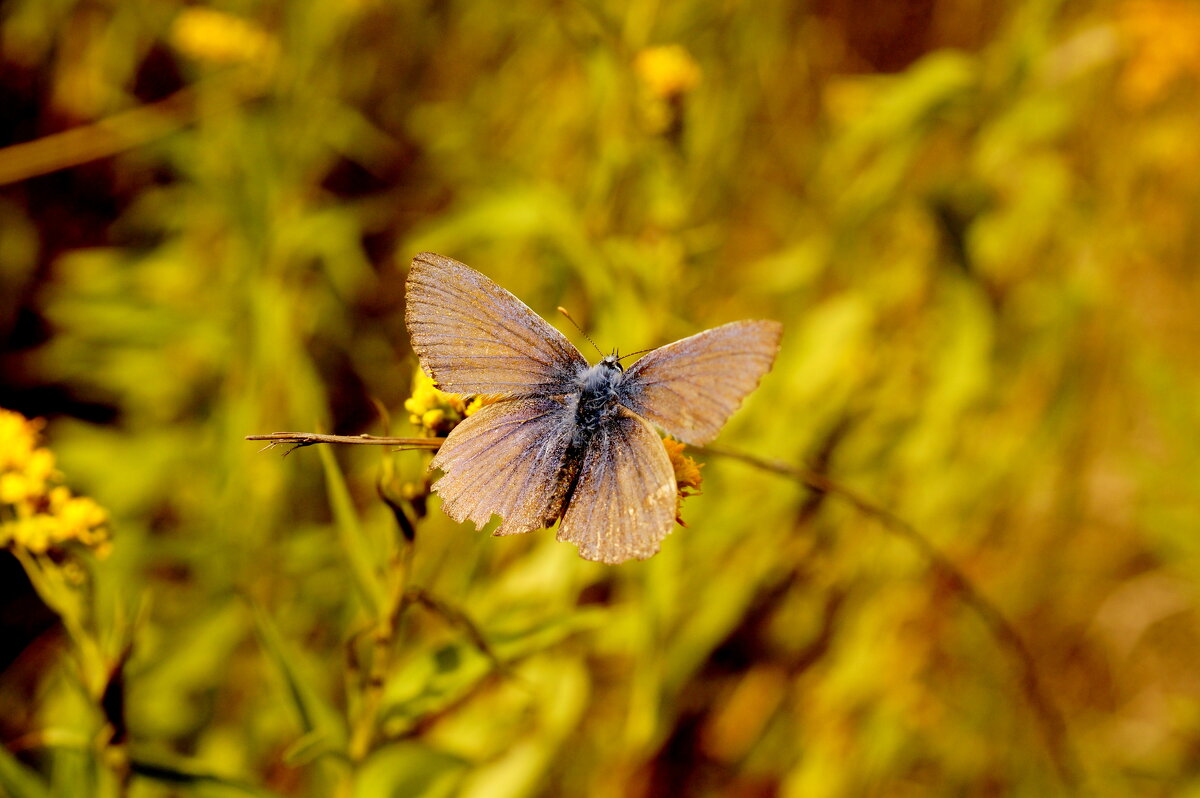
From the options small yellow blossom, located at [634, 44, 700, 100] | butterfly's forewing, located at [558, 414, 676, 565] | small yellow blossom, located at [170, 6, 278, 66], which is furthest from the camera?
small yellow blossom, located at [170, 6, 278, 66]

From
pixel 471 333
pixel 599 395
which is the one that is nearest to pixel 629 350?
pixel 599 395

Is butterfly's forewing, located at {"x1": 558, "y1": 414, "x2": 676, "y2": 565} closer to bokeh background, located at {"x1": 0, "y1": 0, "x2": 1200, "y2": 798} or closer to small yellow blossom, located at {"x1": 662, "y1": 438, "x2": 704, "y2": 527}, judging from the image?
small yellow blossom, located at {"x1": 662, "y1": 438, "x2": 704, "y2": 527}

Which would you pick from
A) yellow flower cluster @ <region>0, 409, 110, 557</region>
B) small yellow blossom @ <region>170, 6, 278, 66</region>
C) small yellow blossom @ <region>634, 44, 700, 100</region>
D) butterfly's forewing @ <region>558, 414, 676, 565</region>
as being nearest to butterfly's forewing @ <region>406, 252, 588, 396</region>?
butterfly's forewing @ <region>558, 414, 676, 565</region>

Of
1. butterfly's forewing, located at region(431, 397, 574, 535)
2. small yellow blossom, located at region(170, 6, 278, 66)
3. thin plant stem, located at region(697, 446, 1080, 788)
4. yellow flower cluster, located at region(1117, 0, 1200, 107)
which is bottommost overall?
butterfly's forewing, located at region(431, 397, 574, 535)

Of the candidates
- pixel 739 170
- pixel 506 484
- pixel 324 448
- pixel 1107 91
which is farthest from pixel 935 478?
pixel 1107 91

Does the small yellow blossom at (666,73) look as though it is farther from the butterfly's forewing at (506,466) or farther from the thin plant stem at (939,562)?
the butterfly's forewing at (506,466)

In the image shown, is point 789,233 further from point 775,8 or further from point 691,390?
point 691,390
